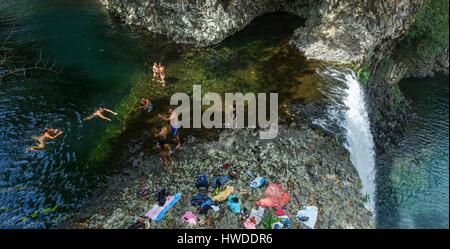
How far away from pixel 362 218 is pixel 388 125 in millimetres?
9945

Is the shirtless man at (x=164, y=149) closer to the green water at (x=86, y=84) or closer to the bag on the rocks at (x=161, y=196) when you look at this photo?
the green water at (x=86, y=84)

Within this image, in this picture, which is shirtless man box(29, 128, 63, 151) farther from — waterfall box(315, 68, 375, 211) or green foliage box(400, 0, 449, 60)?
green foliage box(400, 0, 449, 60)

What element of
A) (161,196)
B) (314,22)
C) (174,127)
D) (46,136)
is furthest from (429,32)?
(46,136)

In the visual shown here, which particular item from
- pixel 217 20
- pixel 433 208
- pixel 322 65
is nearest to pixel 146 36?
pixel 217 20

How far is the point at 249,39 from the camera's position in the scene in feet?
88.5

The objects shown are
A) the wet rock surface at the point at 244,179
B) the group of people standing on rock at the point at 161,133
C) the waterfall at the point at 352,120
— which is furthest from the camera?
the waterfall at the point at 352,120

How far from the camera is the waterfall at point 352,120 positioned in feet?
62.2

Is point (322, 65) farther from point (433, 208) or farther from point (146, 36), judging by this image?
point (146, 36)

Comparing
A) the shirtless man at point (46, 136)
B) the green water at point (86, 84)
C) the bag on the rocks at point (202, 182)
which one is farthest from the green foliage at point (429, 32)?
the shirtless man at point (46, 136)

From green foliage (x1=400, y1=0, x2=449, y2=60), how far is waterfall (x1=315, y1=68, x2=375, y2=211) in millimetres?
11562

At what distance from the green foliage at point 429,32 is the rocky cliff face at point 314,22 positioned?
574 cm

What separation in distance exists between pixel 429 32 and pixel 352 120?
1740cm

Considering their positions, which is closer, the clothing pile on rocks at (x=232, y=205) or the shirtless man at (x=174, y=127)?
the clothing pile on rocks at (x=232, y=205)

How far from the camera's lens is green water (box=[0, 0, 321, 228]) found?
53.3ft
